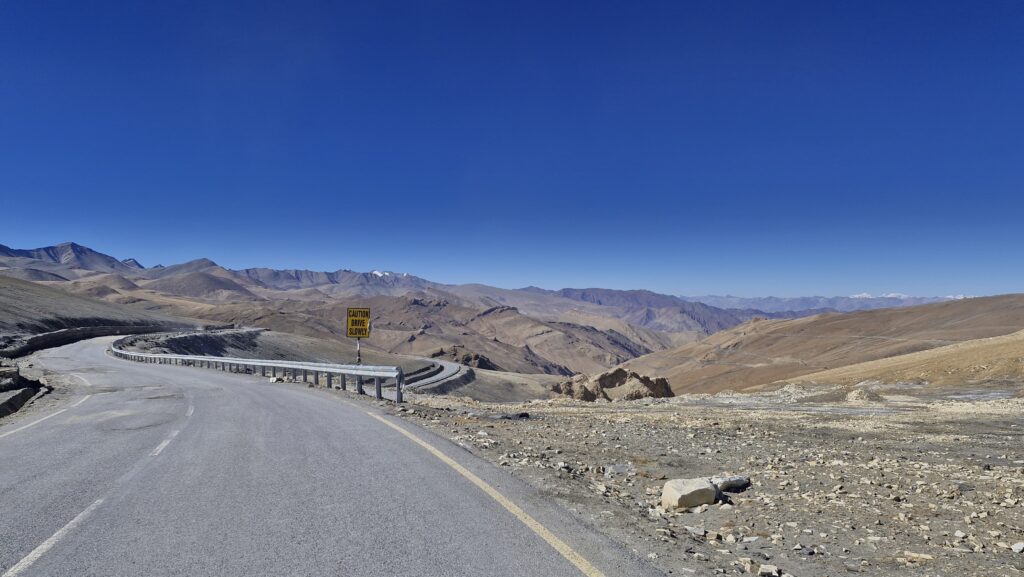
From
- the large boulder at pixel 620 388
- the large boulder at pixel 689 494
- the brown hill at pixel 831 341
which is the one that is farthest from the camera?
the brown hill at pixel 831 341

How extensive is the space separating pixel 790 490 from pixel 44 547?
8227 mm

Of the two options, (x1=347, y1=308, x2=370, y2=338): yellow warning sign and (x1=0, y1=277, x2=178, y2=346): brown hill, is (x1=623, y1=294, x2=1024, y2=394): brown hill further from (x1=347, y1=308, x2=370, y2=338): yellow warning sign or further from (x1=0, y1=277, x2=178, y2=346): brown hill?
(x1=0, y1=277, x2=178, y2=346): brown hill

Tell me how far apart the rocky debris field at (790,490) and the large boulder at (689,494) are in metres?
0.06

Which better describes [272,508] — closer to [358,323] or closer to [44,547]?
[44,547]

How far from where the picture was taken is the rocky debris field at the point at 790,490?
5.19 m

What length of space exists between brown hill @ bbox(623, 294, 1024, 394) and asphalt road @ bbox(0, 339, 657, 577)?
202 ft

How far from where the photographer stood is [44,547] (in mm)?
5176

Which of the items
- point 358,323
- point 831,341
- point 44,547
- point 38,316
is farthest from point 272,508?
point 831,341

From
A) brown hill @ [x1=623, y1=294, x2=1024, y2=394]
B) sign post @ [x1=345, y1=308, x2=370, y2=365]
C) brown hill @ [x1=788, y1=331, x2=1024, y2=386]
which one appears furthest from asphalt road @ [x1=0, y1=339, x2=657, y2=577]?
brown hill @ [x1=623, y1=294, x2=1024, y2=394]

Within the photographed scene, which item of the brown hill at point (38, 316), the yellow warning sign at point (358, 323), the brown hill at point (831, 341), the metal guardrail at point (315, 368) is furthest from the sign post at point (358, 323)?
the brown hill at point (831, 341)

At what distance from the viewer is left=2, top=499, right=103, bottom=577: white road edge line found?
471 centimetres

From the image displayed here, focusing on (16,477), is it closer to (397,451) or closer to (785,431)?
(397,451)

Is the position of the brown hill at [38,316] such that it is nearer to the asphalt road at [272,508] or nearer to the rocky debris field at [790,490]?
the asphalt road at [272,508]

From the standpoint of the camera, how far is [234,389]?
2078 centimetres
